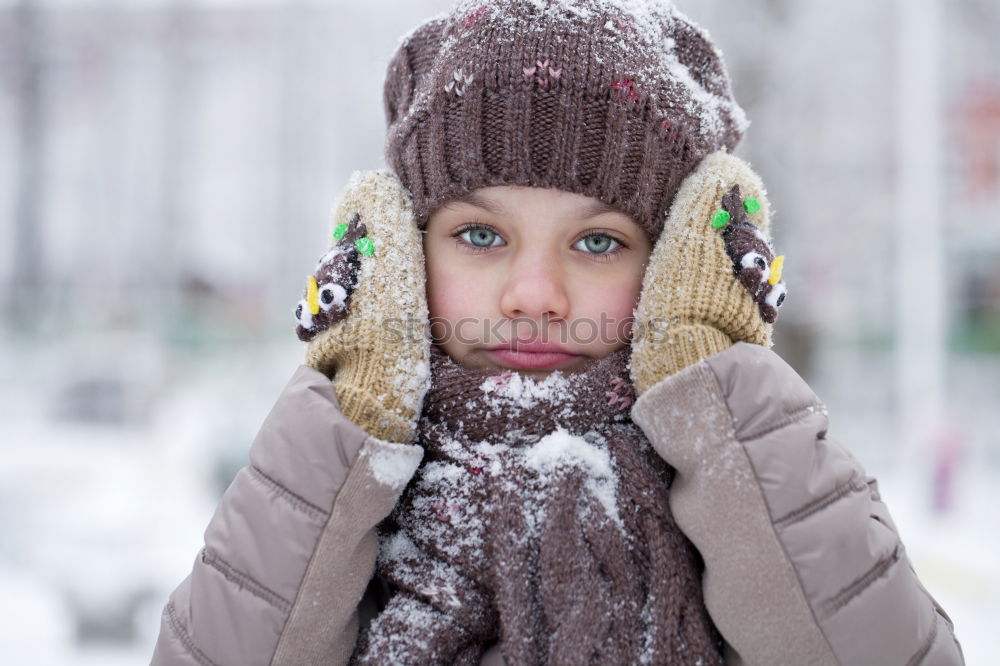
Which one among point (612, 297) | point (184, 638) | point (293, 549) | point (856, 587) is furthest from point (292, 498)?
point (856, 587)

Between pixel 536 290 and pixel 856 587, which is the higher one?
pixel 536 290

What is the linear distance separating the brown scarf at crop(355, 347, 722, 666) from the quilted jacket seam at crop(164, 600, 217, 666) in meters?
0.26

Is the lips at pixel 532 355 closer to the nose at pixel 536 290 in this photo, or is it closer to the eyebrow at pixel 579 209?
the nose at pixel 536 290

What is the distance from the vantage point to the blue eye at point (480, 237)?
58.7 inches

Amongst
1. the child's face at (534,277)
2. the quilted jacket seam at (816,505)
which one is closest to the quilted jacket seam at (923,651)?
the quilted jacket seam at (816,505)

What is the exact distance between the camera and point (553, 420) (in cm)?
141

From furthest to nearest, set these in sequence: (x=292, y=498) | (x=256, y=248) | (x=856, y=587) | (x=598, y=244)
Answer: (x=256, y=248) < (x=598, y=244) < (x=292, y=498) < (x=856, y=587)

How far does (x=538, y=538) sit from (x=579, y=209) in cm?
63

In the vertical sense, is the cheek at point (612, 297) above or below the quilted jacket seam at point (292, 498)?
above

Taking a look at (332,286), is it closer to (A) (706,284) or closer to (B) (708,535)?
(A) (706,284)

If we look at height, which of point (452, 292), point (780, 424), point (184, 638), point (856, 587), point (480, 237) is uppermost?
point (480, 237)

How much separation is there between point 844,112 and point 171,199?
39.7ft

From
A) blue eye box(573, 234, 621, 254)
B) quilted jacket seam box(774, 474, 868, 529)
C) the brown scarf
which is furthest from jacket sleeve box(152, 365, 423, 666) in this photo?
quilted jacket seam box(774, 474, 868, 529)

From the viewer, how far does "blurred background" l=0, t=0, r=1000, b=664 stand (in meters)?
5.33
